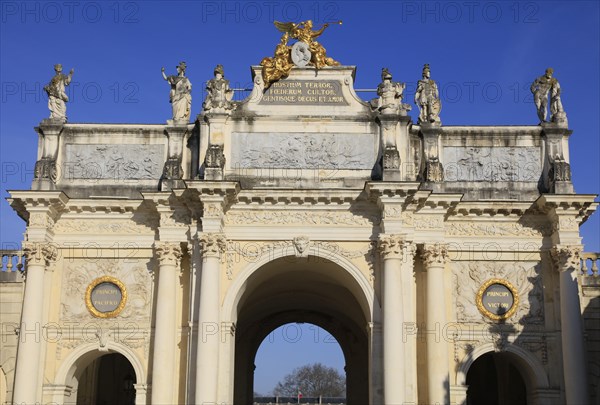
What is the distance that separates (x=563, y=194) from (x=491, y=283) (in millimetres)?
3438

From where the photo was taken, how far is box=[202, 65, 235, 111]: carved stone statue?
25016 mm

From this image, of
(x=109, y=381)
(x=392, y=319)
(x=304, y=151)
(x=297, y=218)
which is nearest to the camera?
(x=392, y=319)

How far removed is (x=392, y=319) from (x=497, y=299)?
389 cm

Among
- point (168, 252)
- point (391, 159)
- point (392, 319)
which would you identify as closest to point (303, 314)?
point (168, 252)

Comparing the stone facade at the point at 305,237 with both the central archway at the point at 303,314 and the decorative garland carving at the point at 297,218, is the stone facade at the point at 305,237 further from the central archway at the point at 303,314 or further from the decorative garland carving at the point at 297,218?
the central archway at the point at 303,314

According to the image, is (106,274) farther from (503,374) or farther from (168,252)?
(503,374)

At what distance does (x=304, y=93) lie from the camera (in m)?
25.7

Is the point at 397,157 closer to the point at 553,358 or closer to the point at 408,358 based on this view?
the point at 408,358

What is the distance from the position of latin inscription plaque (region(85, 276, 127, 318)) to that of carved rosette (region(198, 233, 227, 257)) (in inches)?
122

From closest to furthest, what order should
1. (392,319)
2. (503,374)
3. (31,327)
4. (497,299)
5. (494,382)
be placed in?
(392,319) → (31,327) → (497,299) → (503,374) → (494,382)

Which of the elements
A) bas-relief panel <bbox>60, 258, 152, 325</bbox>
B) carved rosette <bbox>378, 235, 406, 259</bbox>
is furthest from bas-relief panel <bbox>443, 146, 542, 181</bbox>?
bas-relief panel <bbox>60, 258, 152, 325</bbox>

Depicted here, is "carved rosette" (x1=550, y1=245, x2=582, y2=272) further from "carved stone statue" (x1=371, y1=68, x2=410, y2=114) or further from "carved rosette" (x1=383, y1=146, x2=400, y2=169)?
"carved stone statue" (x1=371, y1=68, x2=410, y2=114)

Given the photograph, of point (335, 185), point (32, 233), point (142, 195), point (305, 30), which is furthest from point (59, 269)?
point (305, 30)

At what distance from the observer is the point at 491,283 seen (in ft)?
81.2
